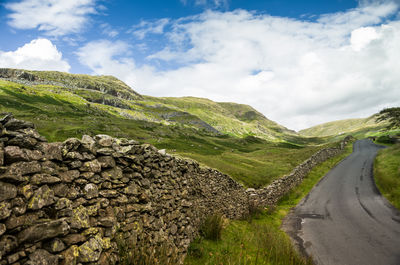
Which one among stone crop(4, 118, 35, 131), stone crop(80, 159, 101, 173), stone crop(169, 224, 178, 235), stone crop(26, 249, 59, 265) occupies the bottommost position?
stone crop(169, 224, 178, 235)

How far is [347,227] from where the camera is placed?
46.4 ft

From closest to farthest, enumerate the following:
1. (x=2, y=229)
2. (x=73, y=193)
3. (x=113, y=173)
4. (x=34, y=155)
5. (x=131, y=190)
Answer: (x=2, y=229)
(x=34, y=155)
(x=73, y=193)
(x=113, y=173)
(x=131, y=190)

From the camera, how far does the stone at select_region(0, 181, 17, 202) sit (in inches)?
136

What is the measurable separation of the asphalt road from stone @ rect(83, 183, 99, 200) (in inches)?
441

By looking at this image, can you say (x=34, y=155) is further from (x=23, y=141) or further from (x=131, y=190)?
(x=131, y=190)

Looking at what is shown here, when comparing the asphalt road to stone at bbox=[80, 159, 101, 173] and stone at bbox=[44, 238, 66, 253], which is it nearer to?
stone at bbox=[80, 159, 101, 173]

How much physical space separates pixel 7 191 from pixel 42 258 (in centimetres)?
139

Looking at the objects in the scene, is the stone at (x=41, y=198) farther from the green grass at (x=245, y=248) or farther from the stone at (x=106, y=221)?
the green grass at (x=245, y=248)

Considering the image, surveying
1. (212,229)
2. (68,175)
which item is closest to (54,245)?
(68,175)

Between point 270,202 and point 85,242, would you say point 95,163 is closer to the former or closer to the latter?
point 85,242

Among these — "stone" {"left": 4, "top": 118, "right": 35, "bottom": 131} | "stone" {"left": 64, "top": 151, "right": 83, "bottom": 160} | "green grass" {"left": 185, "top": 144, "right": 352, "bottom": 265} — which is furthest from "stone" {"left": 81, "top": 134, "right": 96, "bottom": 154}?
"green grass" {"left": 185, "top": 144, "right": 352, "bottom": 265}

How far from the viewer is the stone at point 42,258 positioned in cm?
362

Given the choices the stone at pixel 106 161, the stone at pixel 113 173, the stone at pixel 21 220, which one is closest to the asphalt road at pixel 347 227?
the stone at pixel 113 173

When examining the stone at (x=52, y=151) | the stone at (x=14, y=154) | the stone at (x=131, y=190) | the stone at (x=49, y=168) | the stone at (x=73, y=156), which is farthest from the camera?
the stone at (x=131, y=190)
